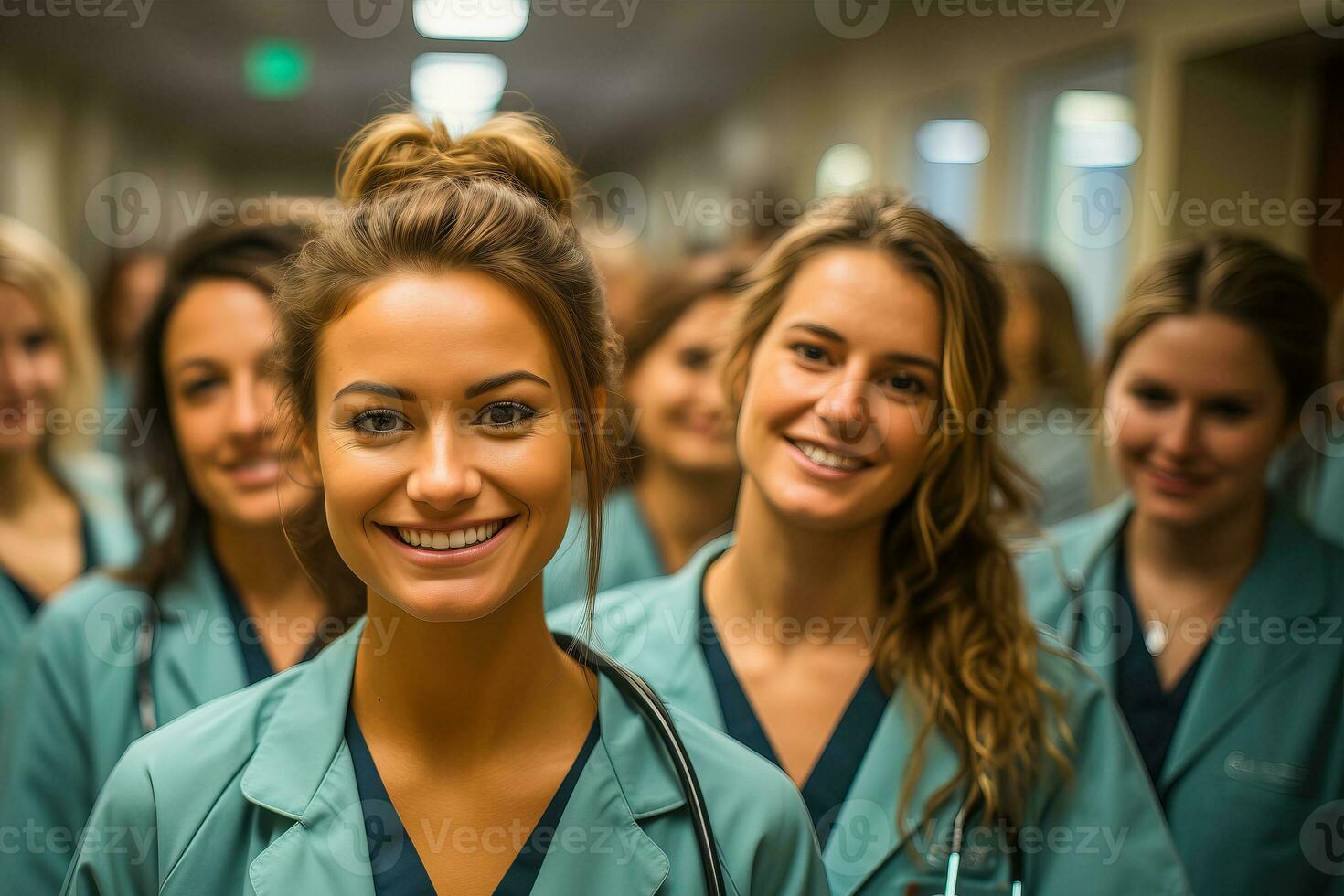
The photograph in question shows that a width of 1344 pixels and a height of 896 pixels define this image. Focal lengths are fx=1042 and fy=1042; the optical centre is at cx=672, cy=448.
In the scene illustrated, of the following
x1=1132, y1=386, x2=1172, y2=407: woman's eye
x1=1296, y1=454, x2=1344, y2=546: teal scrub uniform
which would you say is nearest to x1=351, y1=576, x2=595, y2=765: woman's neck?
x1=1132, y1=386, x2=1172, y2=407: woman's eye

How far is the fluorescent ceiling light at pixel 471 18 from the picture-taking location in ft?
15.3

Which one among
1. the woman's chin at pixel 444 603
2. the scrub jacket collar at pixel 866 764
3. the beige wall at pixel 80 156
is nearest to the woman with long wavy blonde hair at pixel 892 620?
the scrub jacket collar at pixel 866 764

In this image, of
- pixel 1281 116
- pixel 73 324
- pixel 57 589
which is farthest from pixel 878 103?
pixel 57 589

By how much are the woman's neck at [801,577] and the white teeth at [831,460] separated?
13 centimetres

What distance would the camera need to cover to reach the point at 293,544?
4.50ft

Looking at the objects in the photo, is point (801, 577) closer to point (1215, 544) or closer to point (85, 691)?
point (1215, 544)

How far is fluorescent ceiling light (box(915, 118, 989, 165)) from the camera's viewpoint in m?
5.57

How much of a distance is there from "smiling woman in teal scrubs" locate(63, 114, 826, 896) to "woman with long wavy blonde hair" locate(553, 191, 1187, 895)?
0.33 m

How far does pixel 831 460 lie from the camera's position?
1.54 metres

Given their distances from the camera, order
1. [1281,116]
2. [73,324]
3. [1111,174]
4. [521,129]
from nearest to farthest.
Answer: [521,129] → [73,324] → [1281,116] → [1111,174]

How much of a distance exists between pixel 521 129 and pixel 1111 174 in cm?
386

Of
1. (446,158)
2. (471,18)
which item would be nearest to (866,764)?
(446,158)

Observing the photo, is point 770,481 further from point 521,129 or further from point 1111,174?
point 1111,174

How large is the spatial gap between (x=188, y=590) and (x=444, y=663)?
0.69 meters
